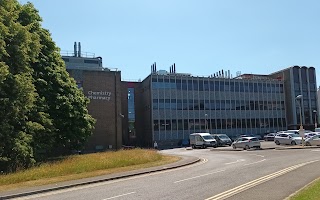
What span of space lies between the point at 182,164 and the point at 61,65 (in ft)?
55.0

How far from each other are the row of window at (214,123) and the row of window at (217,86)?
661 cm

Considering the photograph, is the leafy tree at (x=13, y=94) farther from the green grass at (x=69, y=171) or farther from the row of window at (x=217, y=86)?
the row of window at (x=217, y=86)

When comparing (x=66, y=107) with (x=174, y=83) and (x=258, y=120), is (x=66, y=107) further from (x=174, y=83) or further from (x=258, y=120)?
(x=258, y=120)

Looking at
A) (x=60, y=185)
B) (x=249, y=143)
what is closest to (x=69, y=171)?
(x=60, y=185)

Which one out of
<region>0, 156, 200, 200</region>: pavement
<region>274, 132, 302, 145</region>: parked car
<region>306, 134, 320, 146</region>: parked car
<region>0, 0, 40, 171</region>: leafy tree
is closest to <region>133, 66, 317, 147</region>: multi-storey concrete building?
<region>274, 132, 302, 145</region>: parked car

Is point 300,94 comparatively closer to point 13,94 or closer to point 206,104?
point 206,104

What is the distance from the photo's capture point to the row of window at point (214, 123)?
70.8 m

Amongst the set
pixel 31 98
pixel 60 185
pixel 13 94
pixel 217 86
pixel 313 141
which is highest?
pixel 217 86

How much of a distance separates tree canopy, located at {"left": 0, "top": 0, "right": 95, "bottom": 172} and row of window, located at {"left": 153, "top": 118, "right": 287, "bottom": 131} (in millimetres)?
35666

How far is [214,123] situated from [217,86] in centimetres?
804

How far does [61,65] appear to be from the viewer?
115 ft

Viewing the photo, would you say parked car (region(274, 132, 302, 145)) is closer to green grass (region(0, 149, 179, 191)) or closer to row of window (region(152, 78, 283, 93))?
green grass (region(0, 149, 179, 191))

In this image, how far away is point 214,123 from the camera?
246 feet

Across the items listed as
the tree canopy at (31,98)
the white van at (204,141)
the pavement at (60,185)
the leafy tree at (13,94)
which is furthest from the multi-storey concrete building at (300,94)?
the leafy tree at (13,94)
